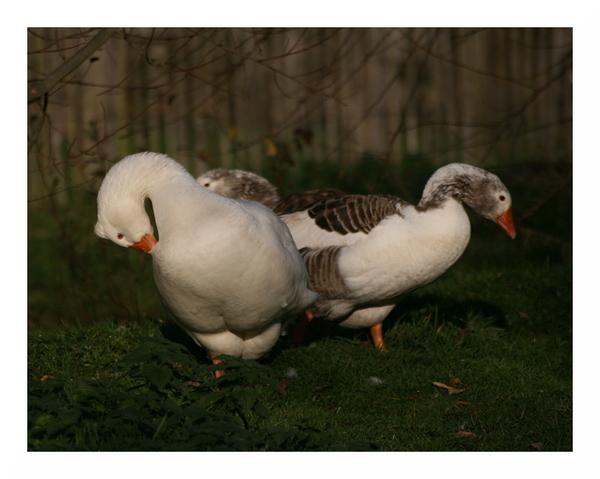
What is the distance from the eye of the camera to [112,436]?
338 centimetres

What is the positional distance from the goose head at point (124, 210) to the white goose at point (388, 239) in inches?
70.0

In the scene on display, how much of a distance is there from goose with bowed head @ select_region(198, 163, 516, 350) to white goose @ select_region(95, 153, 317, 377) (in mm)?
1025

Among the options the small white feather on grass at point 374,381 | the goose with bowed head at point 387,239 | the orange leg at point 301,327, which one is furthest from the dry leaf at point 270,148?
the small white feather on grass at point 374,381

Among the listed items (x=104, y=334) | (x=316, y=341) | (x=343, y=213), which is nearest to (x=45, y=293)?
(x=104, y=334)

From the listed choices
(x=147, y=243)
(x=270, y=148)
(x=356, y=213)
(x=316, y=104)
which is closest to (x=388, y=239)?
(x=356, y=213)

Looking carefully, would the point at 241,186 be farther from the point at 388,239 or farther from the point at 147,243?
the point at 147,243

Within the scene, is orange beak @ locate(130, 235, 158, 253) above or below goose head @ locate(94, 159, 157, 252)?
below

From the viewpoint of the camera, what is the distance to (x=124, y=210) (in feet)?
Answer: 13.2

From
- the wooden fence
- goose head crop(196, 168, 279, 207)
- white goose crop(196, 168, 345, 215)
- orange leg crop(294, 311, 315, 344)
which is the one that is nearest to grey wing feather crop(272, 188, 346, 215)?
white goose crop(196, 168, 345, 215)

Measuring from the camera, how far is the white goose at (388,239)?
532cm

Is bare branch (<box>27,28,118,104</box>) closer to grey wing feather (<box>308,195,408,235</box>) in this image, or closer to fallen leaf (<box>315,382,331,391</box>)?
grey wing feather (<box>308,195,408,235</box>)

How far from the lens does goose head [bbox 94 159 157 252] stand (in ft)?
13.2

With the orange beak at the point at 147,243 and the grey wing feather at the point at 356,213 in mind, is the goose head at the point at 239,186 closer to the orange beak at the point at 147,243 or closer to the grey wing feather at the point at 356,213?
the grey wing feather at the point at 356,213

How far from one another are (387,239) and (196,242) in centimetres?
186
